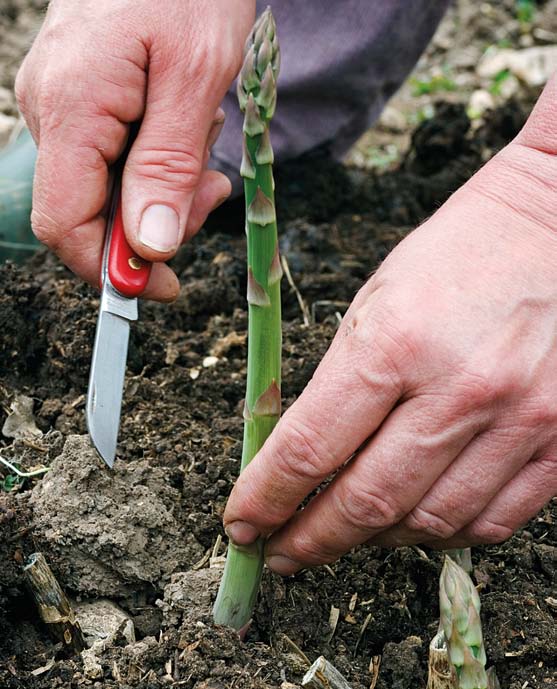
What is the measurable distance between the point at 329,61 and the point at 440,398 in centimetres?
197

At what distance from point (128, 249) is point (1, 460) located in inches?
19.2

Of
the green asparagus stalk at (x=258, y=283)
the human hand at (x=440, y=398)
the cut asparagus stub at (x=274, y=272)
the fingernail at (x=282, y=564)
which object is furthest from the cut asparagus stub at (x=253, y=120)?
the fingernail at (x=282, y=564)

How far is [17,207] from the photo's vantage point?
111 inches

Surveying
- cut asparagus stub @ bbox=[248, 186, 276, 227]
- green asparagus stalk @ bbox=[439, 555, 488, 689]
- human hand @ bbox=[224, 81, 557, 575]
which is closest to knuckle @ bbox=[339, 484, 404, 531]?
human hand @ bbox=[224, 81, 557, 575]

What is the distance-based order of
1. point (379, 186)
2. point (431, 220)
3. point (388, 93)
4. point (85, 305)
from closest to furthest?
point (431, 220)
point (85, 305)
point (379, 186)
point (388, 93)

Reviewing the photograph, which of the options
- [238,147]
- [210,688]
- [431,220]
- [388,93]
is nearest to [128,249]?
[431,220]

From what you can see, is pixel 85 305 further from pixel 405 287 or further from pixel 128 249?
pixel 405 287

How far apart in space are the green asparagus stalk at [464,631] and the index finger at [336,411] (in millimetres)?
246

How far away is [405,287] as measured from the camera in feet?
4.30

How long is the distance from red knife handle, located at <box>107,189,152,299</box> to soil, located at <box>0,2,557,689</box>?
12.0 inches

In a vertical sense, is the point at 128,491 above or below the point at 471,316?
below

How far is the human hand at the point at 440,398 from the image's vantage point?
129 cm

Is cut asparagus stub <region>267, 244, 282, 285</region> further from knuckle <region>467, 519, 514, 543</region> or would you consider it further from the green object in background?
the green object in background

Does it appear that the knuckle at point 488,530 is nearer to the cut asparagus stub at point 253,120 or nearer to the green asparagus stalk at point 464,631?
the green asparagus stalk at point 464,631
